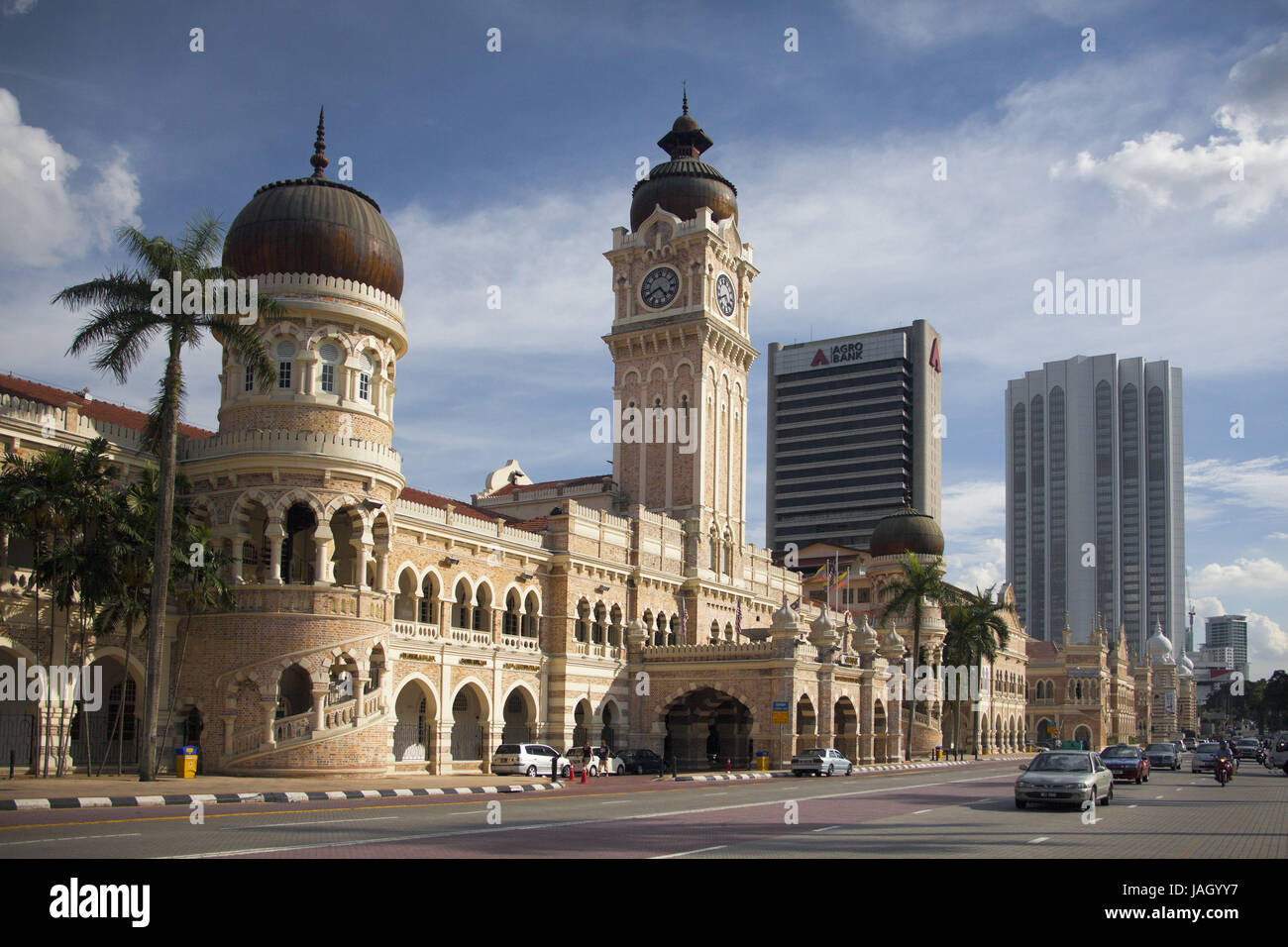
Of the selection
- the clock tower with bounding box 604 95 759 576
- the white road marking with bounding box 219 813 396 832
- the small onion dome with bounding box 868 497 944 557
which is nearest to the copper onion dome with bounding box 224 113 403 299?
the white road marking with bounding box 219 813 396 832

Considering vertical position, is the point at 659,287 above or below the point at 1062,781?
above

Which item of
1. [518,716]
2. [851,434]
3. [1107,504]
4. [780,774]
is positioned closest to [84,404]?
[518,716]

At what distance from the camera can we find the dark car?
47.3 m

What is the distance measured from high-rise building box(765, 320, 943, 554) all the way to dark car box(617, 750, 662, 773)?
109258 mm

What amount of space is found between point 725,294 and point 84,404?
35.1 meters

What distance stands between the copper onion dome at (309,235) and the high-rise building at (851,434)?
121192 millimetres

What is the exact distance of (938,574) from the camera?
64812 millimetres

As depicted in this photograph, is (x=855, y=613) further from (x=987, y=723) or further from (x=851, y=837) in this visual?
(x=851, y=837)

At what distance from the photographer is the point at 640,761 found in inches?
1879

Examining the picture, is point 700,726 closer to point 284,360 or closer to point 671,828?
point 284,360

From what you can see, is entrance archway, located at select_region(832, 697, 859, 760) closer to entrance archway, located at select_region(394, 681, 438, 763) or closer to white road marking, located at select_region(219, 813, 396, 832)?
entrance archway, located at select_region(394, 681, 438, 763)
